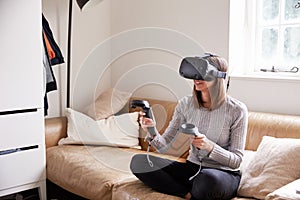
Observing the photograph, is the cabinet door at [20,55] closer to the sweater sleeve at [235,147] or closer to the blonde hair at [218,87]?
the blonde hair at [218,87]

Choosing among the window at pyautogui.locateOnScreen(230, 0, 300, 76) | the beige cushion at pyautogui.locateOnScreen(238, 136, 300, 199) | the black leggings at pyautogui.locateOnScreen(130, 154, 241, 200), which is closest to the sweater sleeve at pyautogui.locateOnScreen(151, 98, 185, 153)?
the black leggings at pyautogui.locateOnScreen(130, 154, 241, 200)

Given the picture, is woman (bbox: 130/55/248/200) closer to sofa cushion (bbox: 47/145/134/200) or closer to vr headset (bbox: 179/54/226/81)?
vr headset (bbox: 179/54/226/81)

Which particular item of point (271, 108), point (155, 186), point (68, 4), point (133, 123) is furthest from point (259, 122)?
point (68, 4)

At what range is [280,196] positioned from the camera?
1.52 metres

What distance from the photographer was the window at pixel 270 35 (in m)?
2.53

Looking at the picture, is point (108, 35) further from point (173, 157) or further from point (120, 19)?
point (173, 157)

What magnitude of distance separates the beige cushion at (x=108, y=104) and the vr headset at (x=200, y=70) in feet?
3.51

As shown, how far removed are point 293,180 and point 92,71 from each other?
6.42 ft

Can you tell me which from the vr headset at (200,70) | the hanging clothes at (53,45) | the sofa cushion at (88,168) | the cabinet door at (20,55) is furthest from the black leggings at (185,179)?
the hanging clothes at (53,45)

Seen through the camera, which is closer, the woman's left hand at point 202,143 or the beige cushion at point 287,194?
the beige cushion at point 287,194

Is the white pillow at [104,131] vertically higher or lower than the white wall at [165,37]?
lower

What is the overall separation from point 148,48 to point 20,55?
106 cm

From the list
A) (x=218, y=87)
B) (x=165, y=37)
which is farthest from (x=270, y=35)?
(x=218, y=87)

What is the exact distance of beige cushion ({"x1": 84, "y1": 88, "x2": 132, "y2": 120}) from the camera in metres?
2.90
